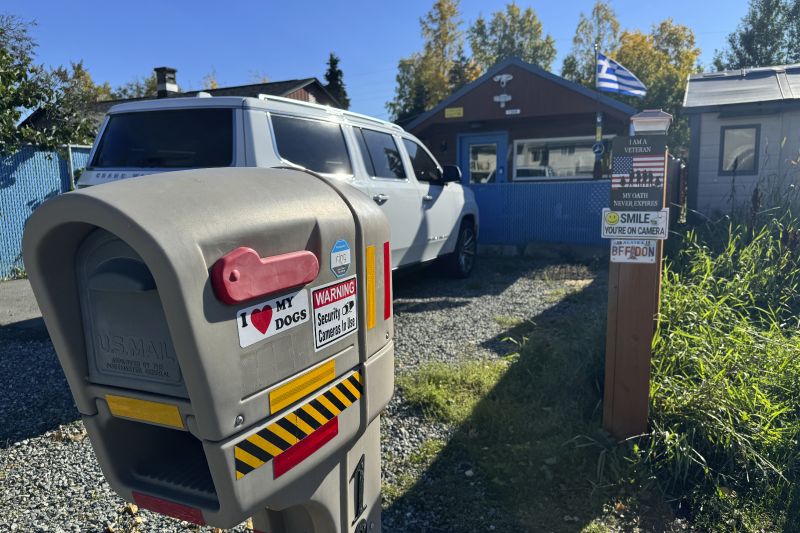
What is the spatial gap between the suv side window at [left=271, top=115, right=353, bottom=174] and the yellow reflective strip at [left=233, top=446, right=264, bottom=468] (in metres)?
3.49

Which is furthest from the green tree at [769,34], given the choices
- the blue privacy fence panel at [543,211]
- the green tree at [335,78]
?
the blue privacy fence panel at [543,211]

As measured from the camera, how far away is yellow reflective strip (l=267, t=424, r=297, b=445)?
1414 mm

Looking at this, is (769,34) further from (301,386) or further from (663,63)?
(301,386)

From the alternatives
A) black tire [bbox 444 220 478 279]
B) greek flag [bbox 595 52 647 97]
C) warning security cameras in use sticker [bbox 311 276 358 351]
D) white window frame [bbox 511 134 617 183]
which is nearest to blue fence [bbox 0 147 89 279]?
black tire [bbox 444 220 478 279]

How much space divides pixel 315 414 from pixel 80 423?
2970 mm

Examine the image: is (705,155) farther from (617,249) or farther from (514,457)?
(514,457)

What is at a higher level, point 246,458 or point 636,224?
point 636,224

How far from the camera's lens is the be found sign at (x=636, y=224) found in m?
3.23

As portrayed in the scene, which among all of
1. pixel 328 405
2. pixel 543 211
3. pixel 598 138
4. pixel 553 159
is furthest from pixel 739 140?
pixel 328 405

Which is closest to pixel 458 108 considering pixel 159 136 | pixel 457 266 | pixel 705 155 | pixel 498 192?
pixel 498 192

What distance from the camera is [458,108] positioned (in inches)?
550

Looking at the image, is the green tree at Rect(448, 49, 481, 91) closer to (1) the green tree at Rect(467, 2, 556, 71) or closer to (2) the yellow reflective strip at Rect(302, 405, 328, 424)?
(1) the green tree at Rect(467, 2, 556, 71)

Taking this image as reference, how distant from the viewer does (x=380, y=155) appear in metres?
6.23

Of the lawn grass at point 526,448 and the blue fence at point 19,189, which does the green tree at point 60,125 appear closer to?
the blue fence at point 19,189
